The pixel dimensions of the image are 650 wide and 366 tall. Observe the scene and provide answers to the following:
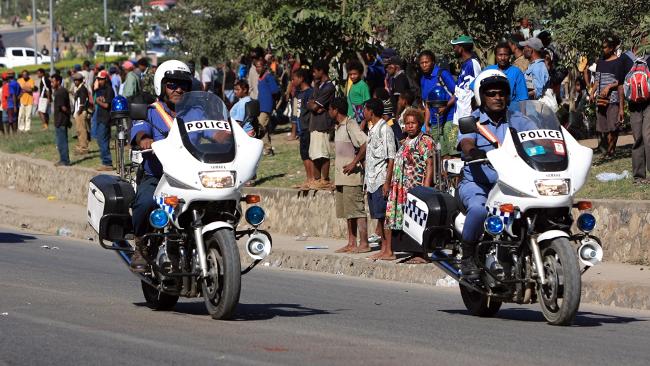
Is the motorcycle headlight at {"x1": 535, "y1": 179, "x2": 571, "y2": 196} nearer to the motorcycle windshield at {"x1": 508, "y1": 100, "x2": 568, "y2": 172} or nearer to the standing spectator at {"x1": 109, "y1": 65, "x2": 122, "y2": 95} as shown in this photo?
the motorcycle windshield at {"x1": 508, "y1": 100, "x2": 568, "y2": 172}

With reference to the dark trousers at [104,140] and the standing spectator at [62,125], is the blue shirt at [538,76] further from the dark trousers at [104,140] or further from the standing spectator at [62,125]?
the standing spectator at [62,125]

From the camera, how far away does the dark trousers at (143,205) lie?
1070 centimetres

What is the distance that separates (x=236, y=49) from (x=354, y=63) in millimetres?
17456

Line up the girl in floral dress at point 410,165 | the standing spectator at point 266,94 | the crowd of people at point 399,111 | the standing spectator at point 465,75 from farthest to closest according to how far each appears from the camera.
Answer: the standing spectator at point 266,94, the standing spectator at point 465,75, the crowd of people at point 399,111, the girl in floral dress at point 410,165

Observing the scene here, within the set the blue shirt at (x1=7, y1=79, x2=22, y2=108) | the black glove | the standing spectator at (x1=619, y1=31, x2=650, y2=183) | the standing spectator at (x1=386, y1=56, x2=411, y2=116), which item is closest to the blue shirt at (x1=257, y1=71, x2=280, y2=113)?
the standing spectator at (x1=386, y1=56, x2=411, y2=116)

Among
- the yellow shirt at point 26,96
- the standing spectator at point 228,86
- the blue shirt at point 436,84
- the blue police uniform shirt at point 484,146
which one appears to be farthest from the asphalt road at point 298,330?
the yellow shirt at point 26,96

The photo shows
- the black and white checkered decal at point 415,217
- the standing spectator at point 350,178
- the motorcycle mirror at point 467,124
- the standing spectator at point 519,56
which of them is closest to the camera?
the motorcycle mirror at point 467,124

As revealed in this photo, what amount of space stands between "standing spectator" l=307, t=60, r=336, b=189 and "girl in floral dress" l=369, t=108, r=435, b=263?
11.7ft

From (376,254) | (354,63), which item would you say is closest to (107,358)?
(376,254)

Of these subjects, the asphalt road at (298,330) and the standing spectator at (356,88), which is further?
the standing spectator at (356,88)

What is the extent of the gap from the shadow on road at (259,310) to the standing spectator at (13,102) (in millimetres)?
28497

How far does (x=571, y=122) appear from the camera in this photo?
72.9ft

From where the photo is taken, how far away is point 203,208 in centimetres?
998

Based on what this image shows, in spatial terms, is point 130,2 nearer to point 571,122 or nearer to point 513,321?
point 571,122
